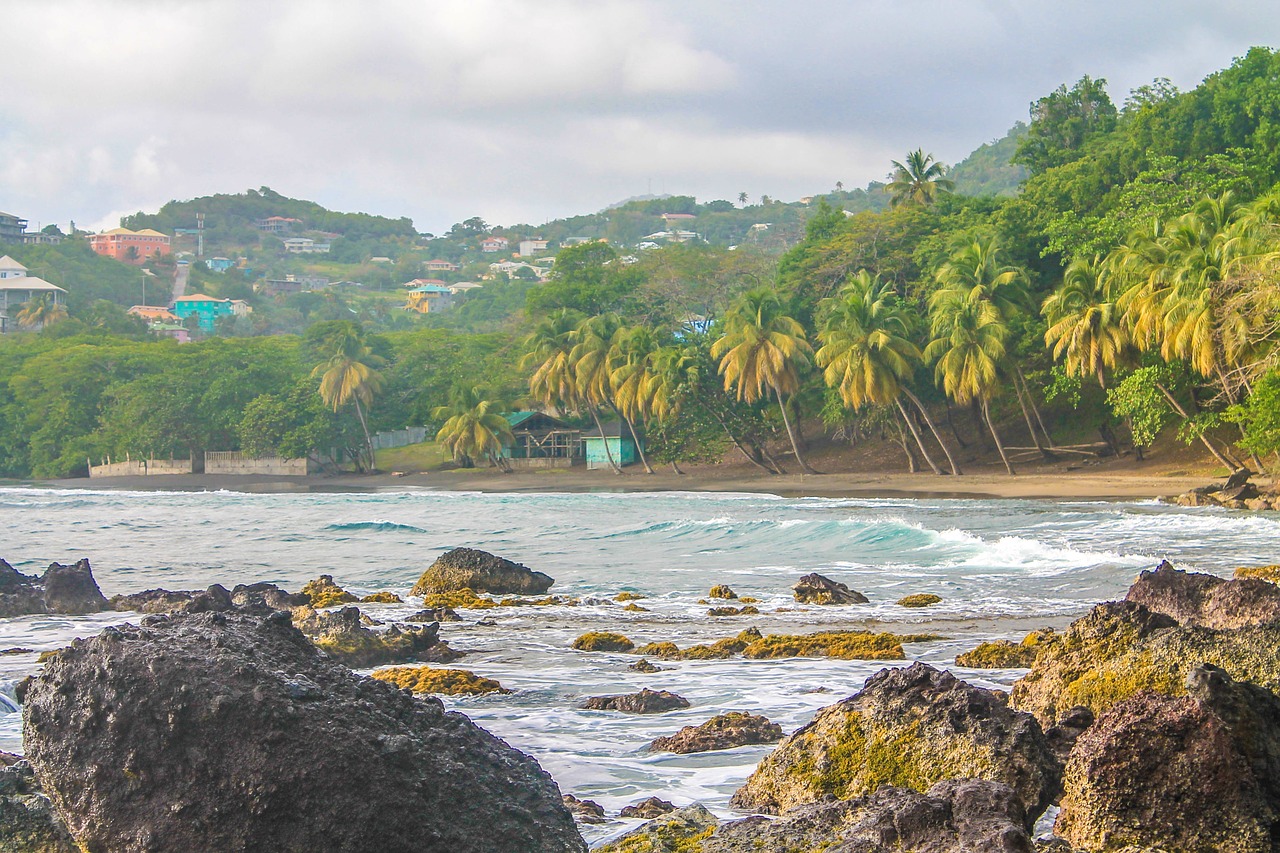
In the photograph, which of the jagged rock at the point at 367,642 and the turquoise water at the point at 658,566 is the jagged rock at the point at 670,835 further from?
the jagged rock at the point at 367,642

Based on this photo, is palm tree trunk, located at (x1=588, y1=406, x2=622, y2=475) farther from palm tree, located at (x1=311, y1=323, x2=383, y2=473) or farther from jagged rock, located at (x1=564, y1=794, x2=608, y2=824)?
jagged rock, located at (x1=564, y1=794, x2=608, y2=824)

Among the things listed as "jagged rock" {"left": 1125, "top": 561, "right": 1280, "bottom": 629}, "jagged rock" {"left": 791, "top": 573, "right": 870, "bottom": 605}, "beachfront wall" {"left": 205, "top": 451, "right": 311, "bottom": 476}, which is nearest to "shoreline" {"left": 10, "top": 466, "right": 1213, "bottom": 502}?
"beachfront wall" {"left": 205, "top": 451, "right": 311, "bottom": 476}

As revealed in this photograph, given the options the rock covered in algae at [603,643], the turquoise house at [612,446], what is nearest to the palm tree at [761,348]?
the turquoise house at [612,446]

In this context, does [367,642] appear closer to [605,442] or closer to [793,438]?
[793,438]

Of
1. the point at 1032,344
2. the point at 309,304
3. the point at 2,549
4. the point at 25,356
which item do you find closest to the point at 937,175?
the point at 1032,344

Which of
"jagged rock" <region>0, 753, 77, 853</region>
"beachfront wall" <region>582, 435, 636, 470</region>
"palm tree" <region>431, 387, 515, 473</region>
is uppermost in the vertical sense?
"palm tree" <region>431, 387, 515, 473</region>

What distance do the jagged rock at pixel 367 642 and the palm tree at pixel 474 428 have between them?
4039 cm

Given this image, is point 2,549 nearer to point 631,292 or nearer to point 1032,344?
point 1032,344

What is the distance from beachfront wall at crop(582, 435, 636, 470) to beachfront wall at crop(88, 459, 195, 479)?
2080 cm

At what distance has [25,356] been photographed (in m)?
71.5

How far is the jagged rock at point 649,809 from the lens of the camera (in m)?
6.25

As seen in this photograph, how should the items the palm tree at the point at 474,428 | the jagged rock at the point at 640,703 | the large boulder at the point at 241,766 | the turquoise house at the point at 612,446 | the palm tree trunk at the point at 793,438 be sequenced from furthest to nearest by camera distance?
the turquoise house at the point at 612,446, the palm tree at the point at 474,428, the palm tree trunk at the point at 793,438, the jagged rock at the point at 640,703, the large boulder at the point at 241,766

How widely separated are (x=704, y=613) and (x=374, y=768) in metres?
10.9

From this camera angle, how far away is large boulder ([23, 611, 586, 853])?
467 centimetres
